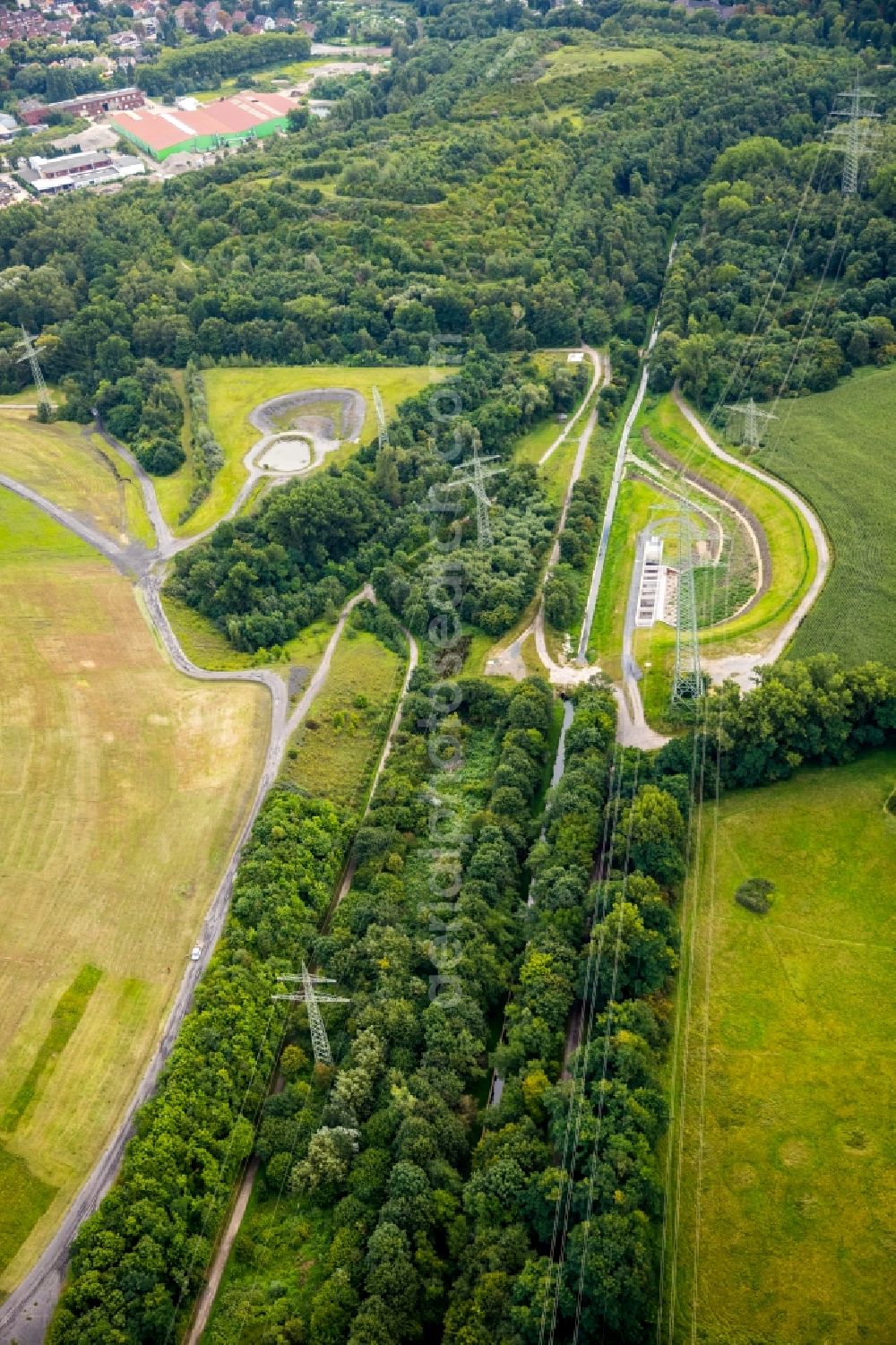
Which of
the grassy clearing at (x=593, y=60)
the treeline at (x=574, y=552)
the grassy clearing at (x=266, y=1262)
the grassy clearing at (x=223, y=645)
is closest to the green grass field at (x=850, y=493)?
the treeline at (x=574, y=552)

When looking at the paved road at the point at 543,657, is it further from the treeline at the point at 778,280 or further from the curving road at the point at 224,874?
the treeline at the point at 778,280

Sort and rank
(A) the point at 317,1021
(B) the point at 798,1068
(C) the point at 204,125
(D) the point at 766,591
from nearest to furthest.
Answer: (A) the point at 317,1021, (B) the point at 798,1068, (D) the point at 766,591, (C) the point at 204,125

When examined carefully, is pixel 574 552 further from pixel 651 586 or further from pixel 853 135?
pixel 853 135

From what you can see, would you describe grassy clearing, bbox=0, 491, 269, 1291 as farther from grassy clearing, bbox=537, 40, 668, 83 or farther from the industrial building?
grassy clearing, bbox=537, 40, 668, 83

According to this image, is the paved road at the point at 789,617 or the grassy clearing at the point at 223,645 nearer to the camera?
the paved road at the point at 789,617

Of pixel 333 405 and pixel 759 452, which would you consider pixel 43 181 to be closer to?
pixel 333 405

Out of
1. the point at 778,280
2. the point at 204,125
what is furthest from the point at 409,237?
the point at 204,125

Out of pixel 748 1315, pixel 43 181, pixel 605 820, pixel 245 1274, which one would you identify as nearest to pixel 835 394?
pixel 605 820
